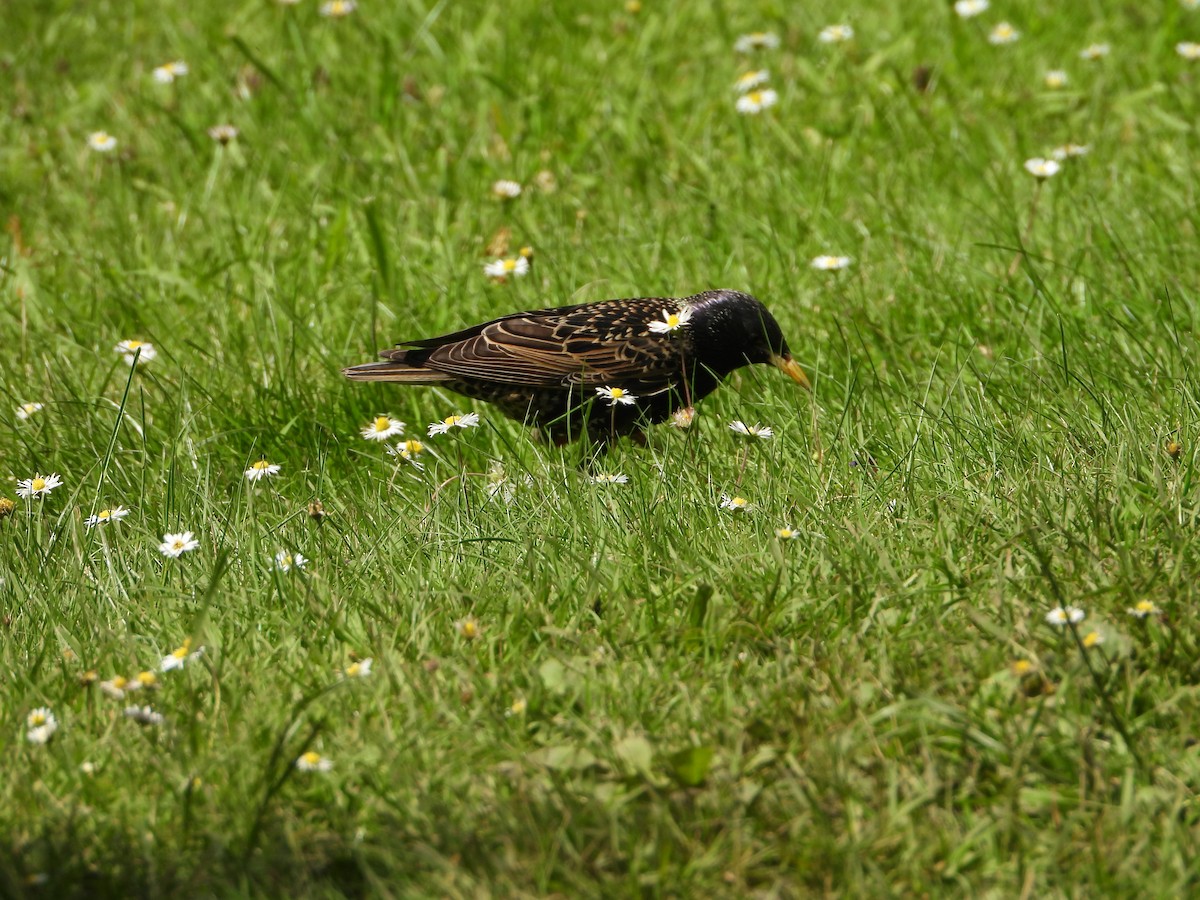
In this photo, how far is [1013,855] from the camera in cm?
283

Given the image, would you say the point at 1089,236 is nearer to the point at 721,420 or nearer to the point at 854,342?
the point at 854,342

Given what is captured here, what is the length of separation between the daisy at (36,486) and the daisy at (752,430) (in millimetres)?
2265

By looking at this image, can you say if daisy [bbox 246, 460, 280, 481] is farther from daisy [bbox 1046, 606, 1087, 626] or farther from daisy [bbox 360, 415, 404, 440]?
daisy [bbox 1046, 606, 1087, 626]

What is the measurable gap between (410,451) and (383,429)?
0.15 m

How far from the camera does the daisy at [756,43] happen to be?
25.9 feet

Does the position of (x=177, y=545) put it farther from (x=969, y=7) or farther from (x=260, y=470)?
(x=969, y=7)

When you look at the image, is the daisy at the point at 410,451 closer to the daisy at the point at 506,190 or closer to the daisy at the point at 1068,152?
the daisy at the point at 506,190

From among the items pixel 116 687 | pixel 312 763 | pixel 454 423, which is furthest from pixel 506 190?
pixel 312 763

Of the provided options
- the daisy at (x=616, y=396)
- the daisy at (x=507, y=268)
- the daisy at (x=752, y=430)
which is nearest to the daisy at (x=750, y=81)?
the daisy at (x=507, y=268)

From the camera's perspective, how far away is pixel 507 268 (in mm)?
5969

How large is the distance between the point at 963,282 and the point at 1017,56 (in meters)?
2.64

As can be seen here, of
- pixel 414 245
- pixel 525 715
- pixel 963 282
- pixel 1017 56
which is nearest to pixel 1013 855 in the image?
pixel 525 715

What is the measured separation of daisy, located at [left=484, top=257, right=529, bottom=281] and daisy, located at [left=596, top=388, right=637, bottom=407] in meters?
1.06

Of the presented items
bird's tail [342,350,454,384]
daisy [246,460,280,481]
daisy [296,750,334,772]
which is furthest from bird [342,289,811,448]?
daisy [296,750,334,772]
